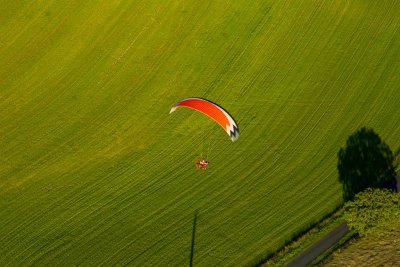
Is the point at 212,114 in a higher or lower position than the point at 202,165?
higher

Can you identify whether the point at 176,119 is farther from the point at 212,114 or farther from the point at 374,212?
the point at 374,212

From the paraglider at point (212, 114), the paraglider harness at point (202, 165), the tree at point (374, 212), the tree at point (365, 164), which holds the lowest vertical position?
the tree at point (374, 212)

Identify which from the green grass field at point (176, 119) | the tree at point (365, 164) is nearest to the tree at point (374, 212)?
the green grass field at point (176, 119)

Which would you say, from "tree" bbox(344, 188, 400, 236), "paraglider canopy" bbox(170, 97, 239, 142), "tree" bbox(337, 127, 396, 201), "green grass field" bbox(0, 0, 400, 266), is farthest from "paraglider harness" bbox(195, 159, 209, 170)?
"tree" bbox(344, 188, 400, 236)

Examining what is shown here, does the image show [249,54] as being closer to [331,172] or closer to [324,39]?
[324,39]

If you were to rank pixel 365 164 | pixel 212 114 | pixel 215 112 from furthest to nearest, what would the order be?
pixel 215 112 → pixel 212 114 → pixel 365 164

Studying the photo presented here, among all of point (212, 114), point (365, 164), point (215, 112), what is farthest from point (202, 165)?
point (365, 164)

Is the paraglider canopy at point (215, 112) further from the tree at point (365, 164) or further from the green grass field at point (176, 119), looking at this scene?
the tree at point (365, 164)
